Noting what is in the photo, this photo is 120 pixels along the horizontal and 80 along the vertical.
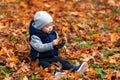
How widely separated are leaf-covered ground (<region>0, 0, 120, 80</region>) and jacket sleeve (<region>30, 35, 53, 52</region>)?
35 cm

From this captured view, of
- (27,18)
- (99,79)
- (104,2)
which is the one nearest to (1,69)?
(99,79)

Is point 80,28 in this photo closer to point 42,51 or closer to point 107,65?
point 107,65

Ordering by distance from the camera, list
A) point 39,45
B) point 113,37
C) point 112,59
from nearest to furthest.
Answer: point 39,45 < point 112,59 < point 113,37

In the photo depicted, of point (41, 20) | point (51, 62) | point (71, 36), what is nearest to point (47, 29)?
point (41, 20)

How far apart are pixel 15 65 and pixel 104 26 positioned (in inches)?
167

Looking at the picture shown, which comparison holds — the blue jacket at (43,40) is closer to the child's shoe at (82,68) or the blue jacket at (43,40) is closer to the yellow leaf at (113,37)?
the child's shoe at (82,68)

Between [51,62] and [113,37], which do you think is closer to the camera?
[51,62]

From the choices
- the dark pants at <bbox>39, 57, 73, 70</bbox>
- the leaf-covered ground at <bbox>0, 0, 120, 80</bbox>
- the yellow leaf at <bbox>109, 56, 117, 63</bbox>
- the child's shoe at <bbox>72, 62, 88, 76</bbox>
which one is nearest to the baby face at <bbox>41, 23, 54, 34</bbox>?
the dark pants at <bbox>39, 57, 73, 70</bbox>

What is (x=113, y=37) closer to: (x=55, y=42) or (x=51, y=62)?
(x=51, y=62)

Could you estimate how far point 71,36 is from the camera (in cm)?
912

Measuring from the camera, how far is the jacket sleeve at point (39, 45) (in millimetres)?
6703

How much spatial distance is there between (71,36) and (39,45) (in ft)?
8.04

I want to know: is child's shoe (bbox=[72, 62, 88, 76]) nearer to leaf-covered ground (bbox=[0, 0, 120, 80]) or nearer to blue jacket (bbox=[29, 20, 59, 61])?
leaf-covered ground (bbox=[0, 0, 120, 80])

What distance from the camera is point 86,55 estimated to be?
7.85m
